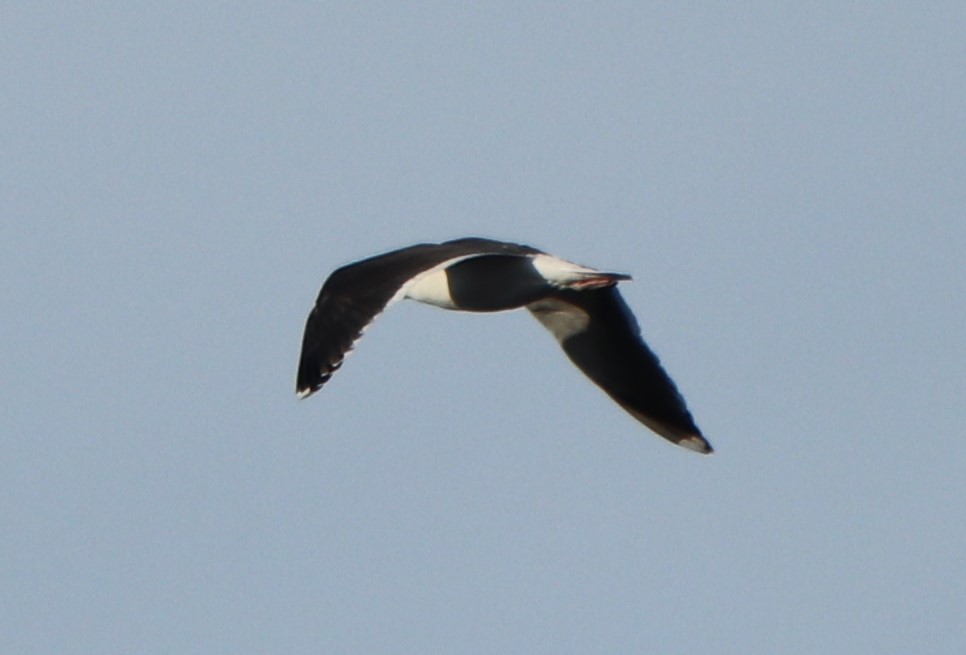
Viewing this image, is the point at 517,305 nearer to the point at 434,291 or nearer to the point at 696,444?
the point at 434,291

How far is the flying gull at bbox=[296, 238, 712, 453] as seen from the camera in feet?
57.1

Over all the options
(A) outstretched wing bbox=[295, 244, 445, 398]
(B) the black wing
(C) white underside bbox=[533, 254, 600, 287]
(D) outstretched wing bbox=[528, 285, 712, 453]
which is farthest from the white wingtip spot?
(A) outstretched wing bbox=[295, 244, 445, 398]

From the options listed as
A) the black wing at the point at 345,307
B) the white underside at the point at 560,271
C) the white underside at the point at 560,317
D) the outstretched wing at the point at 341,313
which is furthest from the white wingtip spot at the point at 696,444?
the outstretched wing at the point at 341,313

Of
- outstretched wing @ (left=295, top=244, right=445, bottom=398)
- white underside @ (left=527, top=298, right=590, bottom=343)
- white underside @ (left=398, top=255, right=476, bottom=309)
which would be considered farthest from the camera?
white underside @ (left=527, top=298, right=590, bottom=343)

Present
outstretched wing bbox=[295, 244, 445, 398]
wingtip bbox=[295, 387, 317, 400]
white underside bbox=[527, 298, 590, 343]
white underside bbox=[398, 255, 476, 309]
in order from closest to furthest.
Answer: wingtip bbox=[295, 387, 317, 400] → outstretched wing bbox=[295, 244, 445, 398] → white underside bbox=[398, 255, 476, 309] → white underside bbox=[527, 298, 590, 343]

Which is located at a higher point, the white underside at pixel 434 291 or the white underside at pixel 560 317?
the white underside at pixel 434 291

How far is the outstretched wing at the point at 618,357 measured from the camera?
68.0 ft

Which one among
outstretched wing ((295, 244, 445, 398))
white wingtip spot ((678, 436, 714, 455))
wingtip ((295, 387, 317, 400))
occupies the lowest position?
white wingtip spot ((678, 436, 714, 455))

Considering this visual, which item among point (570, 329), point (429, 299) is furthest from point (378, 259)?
point (570, 329)

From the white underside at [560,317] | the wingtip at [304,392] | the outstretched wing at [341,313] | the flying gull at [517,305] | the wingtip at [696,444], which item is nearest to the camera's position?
the wingtip at [304,392]

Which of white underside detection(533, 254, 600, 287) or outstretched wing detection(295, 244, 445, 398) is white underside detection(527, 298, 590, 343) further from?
outstretched wing detection(295, 244, 445, 398)

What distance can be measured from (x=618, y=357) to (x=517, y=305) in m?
1.72

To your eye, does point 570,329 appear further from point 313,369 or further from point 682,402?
point 313,369

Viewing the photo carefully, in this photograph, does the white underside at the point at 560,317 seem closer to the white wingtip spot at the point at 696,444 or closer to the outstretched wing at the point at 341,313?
the white wingtip spot at the point at 696,444
